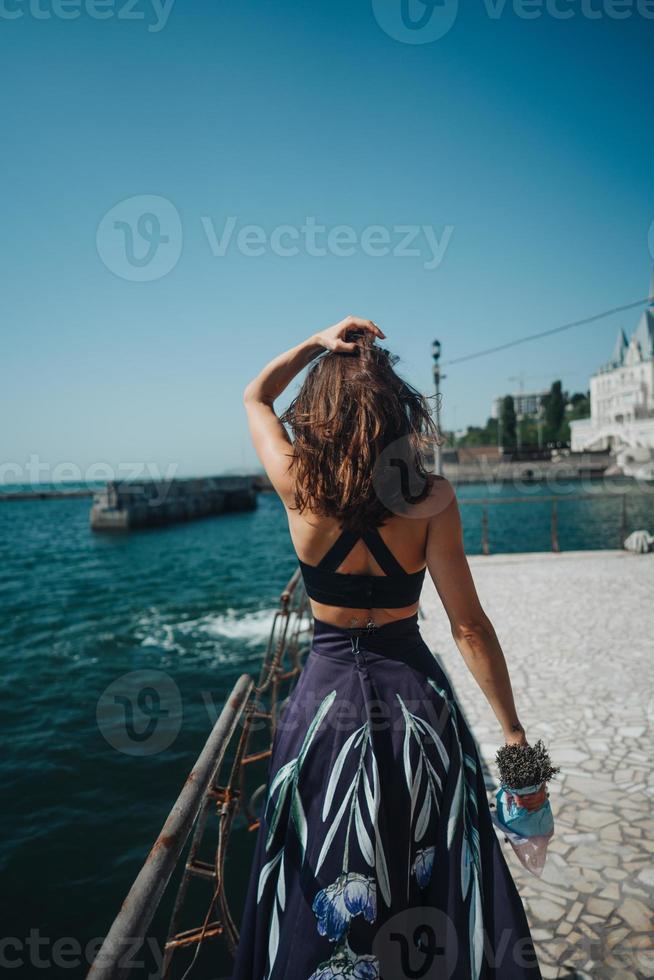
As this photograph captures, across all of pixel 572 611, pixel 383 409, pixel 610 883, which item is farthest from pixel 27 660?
pixel 383 409

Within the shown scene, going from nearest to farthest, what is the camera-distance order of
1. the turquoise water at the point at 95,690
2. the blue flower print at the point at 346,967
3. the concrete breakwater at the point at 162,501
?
the blue flower print at the point at 346,967, the turquoise water at the point at 95,690, the concrete breakwater at the point at 162,501

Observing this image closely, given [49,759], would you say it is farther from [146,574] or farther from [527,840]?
[146,574]

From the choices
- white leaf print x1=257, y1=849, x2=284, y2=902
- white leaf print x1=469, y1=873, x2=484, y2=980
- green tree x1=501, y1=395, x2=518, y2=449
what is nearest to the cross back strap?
white leaf print x1=257, y1=849, x2=284, y2=902

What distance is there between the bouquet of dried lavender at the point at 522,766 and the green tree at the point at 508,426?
90026 millimetres

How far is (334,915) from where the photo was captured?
59.0 inches

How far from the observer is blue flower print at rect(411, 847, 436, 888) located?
1.60 m

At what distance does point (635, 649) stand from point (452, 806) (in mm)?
6103

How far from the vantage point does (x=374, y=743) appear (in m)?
1.61

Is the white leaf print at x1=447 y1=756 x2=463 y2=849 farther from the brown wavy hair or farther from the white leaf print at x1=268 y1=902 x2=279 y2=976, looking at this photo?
the brown wavy hair

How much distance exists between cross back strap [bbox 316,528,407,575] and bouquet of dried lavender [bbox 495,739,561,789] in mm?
671

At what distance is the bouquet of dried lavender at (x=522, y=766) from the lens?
65.4 inches

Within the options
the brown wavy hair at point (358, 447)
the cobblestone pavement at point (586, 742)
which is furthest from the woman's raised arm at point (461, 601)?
the cobblestone pavement at point (586, 742)

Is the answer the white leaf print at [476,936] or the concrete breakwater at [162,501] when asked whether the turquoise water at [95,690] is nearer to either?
the white leaf print at [476,936]

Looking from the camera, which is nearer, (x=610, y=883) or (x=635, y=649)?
(x=610, y=883)
